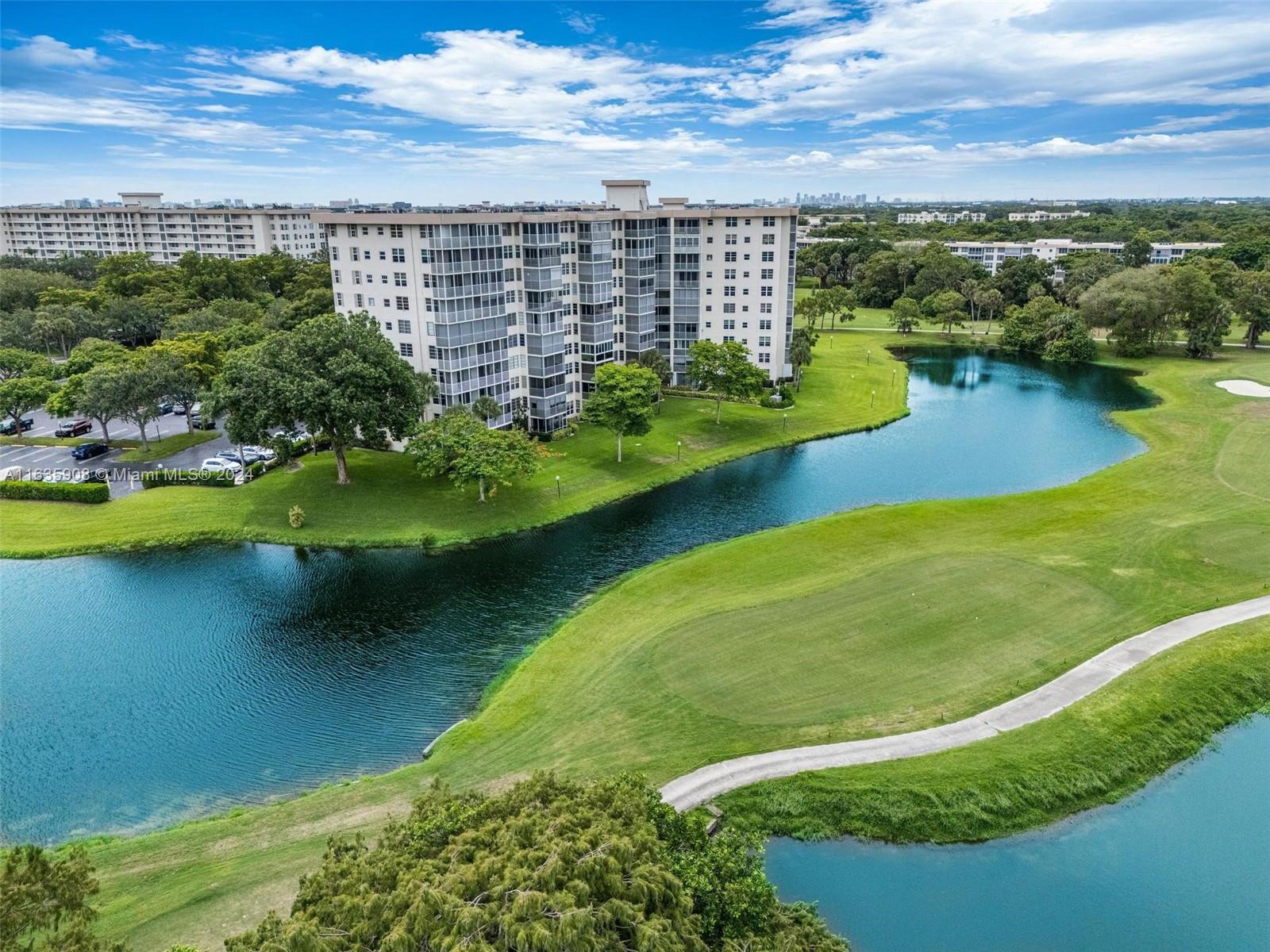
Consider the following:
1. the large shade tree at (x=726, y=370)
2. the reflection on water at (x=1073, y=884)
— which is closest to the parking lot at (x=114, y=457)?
the large shade tree at (x=726, y=370)

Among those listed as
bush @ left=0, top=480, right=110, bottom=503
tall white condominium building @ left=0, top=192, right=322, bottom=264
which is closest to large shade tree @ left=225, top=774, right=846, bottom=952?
bush @ left=0, top=480, right=110, bottom=503

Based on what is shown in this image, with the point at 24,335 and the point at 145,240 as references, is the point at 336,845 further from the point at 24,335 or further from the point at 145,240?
the point at 145,240

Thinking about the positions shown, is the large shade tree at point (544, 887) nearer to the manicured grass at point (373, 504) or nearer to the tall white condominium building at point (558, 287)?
the manicured grass at point (373, 504)

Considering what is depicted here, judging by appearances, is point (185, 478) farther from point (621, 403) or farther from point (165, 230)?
point (165, 230)

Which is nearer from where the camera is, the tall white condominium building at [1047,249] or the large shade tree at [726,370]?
the large shade tree at [726,370]

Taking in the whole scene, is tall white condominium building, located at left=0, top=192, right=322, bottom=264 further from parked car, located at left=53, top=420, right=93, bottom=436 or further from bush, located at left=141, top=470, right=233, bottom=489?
bush, located at left=141, top=470, right=233, bottom=489
